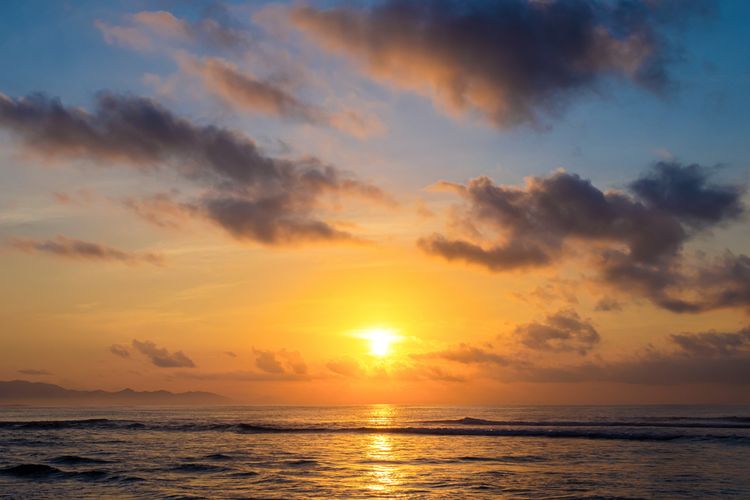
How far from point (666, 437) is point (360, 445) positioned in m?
34.0

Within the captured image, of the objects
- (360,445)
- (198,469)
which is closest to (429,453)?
(360,445)

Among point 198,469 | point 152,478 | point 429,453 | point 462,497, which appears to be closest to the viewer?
point 462,497

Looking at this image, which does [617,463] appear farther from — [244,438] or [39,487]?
[244,438]

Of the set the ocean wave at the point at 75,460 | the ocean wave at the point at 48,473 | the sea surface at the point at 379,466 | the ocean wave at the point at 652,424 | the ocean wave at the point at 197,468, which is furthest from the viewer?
the ocean wave at the point at 652,424

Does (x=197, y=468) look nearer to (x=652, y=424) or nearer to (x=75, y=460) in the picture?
(x=75, y=460)

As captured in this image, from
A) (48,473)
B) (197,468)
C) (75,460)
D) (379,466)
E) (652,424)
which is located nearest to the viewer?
(48,473)

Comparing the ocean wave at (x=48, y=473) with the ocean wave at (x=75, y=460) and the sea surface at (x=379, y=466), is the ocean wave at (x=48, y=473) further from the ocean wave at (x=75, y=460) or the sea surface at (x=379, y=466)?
the ocean wave at (x=75, y=460)

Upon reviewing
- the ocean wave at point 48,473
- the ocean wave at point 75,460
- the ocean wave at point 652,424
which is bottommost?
the ocean wave at point 652,424

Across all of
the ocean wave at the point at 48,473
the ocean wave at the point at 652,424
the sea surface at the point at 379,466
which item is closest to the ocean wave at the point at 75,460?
the sea surface at the point at 379,466

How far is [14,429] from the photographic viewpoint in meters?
86.2

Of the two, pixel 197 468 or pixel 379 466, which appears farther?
pixel 379 466

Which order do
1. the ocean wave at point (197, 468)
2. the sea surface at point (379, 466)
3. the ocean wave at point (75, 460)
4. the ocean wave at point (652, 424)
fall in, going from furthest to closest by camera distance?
the ocean wave at point (652, 424) < the ocean wave at point (75, 460) < the ocean wave at point (197, 468) < the sea surface at point (379, 466)

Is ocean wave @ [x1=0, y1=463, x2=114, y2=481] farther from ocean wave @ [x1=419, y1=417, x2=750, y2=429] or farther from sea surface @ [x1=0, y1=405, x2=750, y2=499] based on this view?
ocean wave @ [x1=419, y1=417, x2=750, y2=429]

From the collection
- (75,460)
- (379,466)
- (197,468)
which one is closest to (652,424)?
(379,466)
